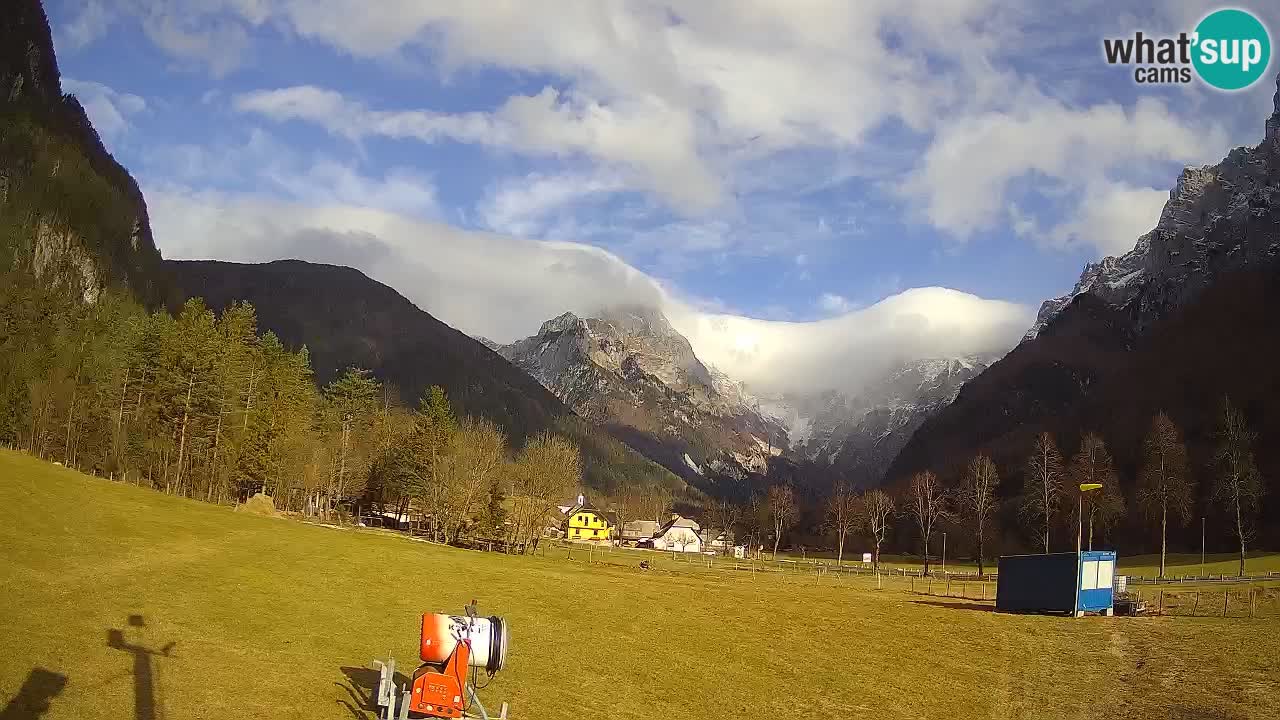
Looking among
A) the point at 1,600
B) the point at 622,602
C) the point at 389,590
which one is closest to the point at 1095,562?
the point at 622,602

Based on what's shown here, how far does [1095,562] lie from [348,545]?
4954 cm

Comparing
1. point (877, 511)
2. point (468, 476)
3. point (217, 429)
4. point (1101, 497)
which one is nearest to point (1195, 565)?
point (1101, 497)

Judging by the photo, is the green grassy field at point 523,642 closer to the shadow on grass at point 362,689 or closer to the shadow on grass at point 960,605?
the shadow on grass at point 362,689

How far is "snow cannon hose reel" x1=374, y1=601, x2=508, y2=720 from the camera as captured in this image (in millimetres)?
23953

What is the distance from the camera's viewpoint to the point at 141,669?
1040 inches

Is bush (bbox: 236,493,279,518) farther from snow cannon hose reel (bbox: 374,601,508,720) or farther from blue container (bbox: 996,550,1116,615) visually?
blue container (bbox: 996,550,1116,615)

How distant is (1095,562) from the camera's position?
51312 mm

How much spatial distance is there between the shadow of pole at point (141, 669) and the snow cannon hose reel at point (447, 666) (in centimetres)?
626

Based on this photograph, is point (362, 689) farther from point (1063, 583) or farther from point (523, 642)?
point (1063, 583)

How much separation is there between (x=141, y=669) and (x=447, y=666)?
401 inches

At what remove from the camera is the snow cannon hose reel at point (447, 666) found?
24.0 m

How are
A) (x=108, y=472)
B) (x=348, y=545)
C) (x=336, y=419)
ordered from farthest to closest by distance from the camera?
1. (x=336, y=419)
2. (x=108, y=472)
3. (x=348, y=545)

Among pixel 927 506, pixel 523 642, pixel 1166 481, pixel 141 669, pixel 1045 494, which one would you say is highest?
pixel 1166 481

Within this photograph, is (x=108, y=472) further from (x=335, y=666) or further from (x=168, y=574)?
(x=335, y=666)
